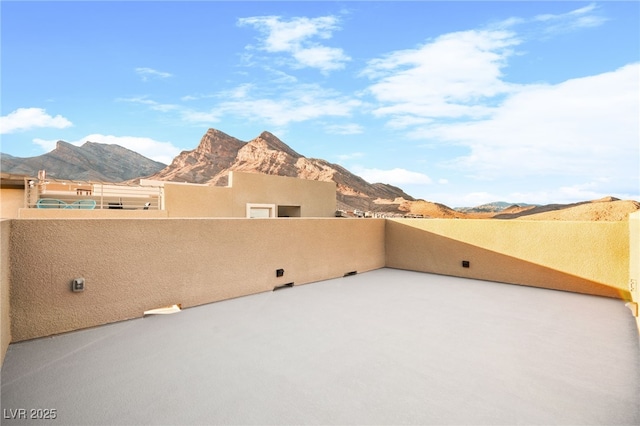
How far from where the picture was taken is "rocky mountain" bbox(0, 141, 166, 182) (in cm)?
5178

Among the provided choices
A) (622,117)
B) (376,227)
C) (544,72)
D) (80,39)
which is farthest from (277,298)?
(80,39)

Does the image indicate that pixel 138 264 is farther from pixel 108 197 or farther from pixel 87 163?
pixel 87 163

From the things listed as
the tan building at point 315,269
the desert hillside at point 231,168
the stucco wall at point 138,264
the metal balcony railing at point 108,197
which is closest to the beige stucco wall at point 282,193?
the metal balcony railing at point 108,197

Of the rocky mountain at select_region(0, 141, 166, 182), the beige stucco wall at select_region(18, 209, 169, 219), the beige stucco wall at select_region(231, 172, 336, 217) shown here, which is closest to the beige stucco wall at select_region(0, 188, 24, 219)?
the beige stucco wall at select_region(18, 209, 169, 219)

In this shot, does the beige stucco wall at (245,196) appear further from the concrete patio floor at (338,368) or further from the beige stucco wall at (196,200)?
the concrete patio floor at (338,368)

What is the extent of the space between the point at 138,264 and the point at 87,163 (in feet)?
231

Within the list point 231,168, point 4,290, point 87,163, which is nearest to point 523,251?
point 4,290

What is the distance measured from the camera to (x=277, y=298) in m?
4.96

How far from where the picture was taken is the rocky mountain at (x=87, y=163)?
5178 centimetres

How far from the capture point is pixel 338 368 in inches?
99.7

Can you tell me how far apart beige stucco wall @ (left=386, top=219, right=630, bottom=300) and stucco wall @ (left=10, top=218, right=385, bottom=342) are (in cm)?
272

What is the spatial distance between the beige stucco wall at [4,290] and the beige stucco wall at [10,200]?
14441 mm

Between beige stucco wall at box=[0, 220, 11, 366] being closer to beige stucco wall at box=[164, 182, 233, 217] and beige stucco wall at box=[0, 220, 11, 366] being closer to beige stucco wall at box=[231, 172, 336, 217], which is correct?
beige stucco wall at box=[164, 182, 233, 217]

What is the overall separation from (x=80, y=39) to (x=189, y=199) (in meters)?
27.7
